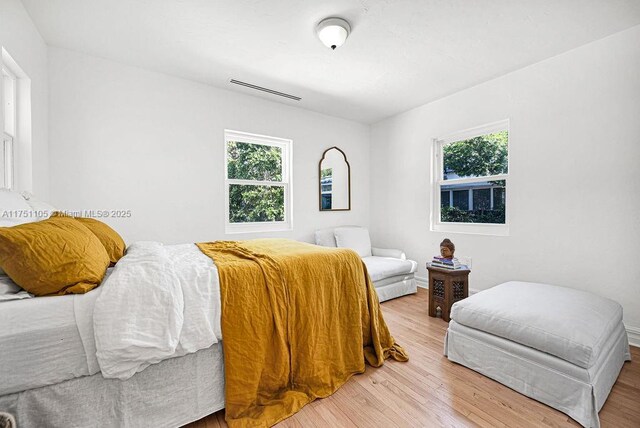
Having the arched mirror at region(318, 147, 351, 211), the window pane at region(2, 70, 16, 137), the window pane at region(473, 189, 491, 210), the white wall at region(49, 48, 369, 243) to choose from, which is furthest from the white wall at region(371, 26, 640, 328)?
Result: the window pane at region(2, 70, 16, 137)

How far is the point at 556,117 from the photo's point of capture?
265cm

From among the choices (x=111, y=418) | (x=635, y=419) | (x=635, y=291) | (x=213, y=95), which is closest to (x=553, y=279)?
(x=635, y=291)

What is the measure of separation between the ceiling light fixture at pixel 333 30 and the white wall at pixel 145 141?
63.8 inches

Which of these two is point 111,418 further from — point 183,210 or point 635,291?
point 635,291

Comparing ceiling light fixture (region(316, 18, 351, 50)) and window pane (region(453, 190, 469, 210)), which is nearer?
ceiling light fixture (region(316, 18, 351, 50))

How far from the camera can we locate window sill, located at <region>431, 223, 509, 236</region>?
3150 millimetres

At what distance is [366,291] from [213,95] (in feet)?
9.20

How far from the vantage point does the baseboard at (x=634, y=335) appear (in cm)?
221

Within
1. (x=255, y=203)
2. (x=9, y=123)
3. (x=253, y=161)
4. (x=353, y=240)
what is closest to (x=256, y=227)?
(x=255, y=203)

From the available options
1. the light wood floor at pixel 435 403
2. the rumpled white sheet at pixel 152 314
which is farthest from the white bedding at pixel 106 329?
the light wood floor at pixel 435 403

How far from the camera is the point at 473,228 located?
342 cm

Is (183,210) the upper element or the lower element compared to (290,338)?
upper

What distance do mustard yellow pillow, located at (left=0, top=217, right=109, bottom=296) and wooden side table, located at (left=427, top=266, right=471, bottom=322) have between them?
2654 mm

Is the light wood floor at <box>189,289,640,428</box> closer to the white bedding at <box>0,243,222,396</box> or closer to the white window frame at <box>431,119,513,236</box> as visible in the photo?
the white bedding at <box>0,243,222,396</box>
